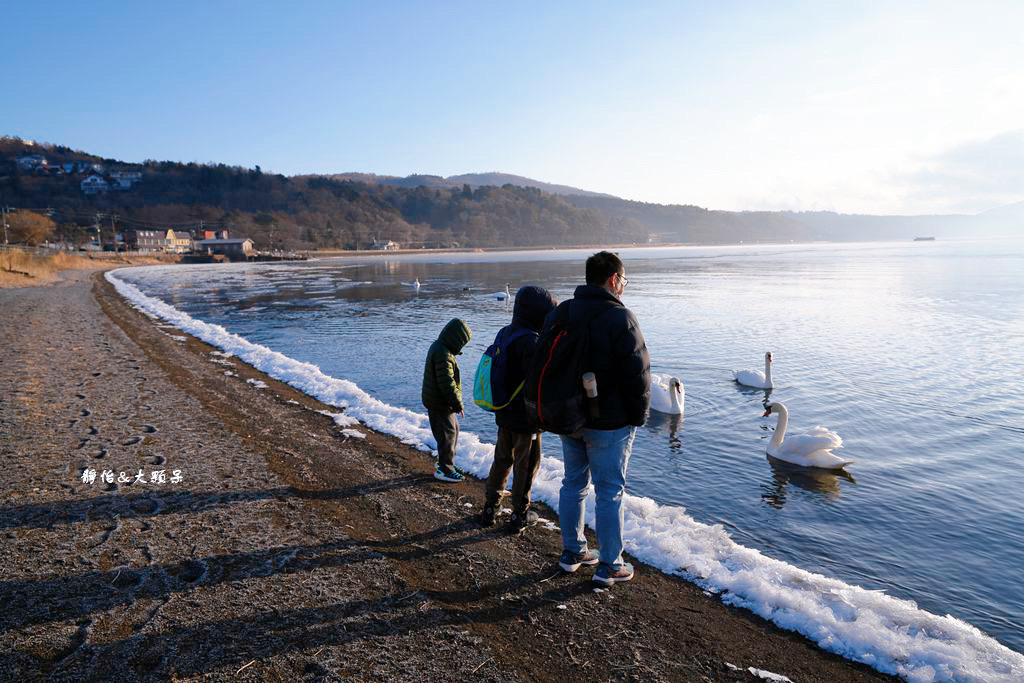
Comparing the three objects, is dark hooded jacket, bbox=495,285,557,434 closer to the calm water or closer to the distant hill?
the calm water

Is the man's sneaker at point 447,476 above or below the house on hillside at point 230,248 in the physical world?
below

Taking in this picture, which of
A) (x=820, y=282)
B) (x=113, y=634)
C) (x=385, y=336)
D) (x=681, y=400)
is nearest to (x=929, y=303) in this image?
(x=820, y=282)

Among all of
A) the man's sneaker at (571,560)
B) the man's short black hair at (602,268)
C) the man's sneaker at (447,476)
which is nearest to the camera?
the man's short black hair at (602,268)

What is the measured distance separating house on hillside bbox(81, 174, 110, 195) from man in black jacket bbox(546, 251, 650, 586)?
190 metres

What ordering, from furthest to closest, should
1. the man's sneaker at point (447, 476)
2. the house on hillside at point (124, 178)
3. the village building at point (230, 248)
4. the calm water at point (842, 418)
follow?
1. the house on hillside at point (124, 178)
2. the village building at point (230, 248)
3. the man's sneaker at point (447, 476)
4. the calm water at point (842, 418)

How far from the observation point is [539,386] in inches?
149


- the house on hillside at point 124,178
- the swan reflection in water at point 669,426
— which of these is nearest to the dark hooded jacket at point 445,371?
the swan reflection in water at point 669,426

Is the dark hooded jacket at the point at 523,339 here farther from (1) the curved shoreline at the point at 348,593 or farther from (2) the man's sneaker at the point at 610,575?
(2) the man's sneaker at the point at 610,575

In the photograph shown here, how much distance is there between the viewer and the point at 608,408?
368 centimetres

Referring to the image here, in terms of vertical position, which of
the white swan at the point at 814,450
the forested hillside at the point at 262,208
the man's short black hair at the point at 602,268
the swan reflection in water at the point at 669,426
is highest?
the forested hillside at the point at 262,208

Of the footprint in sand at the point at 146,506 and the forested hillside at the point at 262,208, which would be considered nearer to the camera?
the footprint in sand at the point at 146,506

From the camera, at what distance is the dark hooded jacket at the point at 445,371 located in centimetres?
567

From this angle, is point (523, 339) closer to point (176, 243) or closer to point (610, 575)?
point (610, 575)

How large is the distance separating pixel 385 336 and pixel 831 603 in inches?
635
